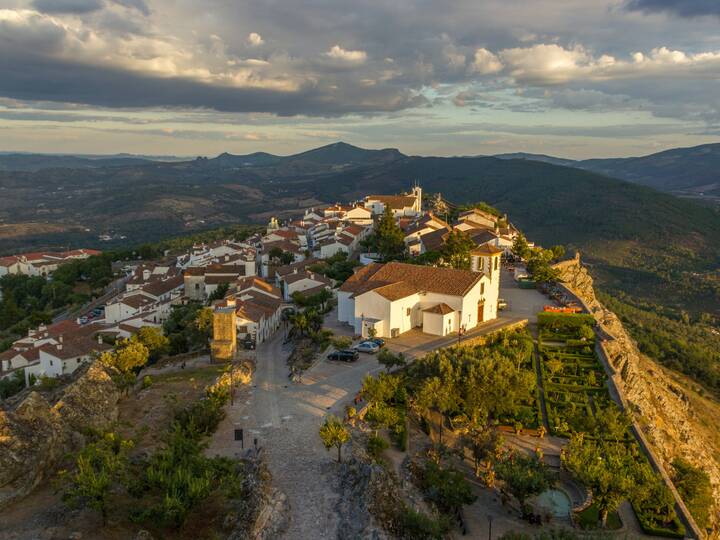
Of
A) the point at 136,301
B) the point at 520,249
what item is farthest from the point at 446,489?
the point at 136,301

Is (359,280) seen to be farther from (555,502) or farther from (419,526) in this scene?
(419,526)

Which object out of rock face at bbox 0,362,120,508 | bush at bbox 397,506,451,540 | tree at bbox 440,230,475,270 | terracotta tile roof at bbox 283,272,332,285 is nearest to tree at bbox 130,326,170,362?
rock face at bbox 0,362,120,508

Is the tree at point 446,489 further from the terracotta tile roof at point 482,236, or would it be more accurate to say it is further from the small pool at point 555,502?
the terracotta tile roof at point 482,236

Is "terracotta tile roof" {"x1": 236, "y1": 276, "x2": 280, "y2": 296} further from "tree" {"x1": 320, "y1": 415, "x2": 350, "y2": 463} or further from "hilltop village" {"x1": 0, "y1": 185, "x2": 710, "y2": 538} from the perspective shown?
"tree" {"x1": 320, "y1": 415, "x2": 350, "y2": 463}

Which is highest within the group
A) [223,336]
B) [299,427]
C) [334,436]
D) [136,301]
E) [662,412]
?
[334,436]

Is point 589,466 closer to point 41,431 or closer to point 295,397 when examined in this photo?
point 295,397

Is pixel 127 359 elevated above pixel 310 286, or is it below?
above

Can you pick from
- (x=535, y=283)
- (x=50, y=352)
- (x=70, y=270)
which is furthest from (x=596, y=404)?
(x=70, y=270)

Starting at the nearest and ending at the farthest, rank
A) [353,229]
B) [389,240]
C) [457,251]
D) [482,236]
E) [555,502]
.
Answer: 1. [555,502]
2. [457,251]
3. [389,240]
4. [482,236]
5. [353,229]
